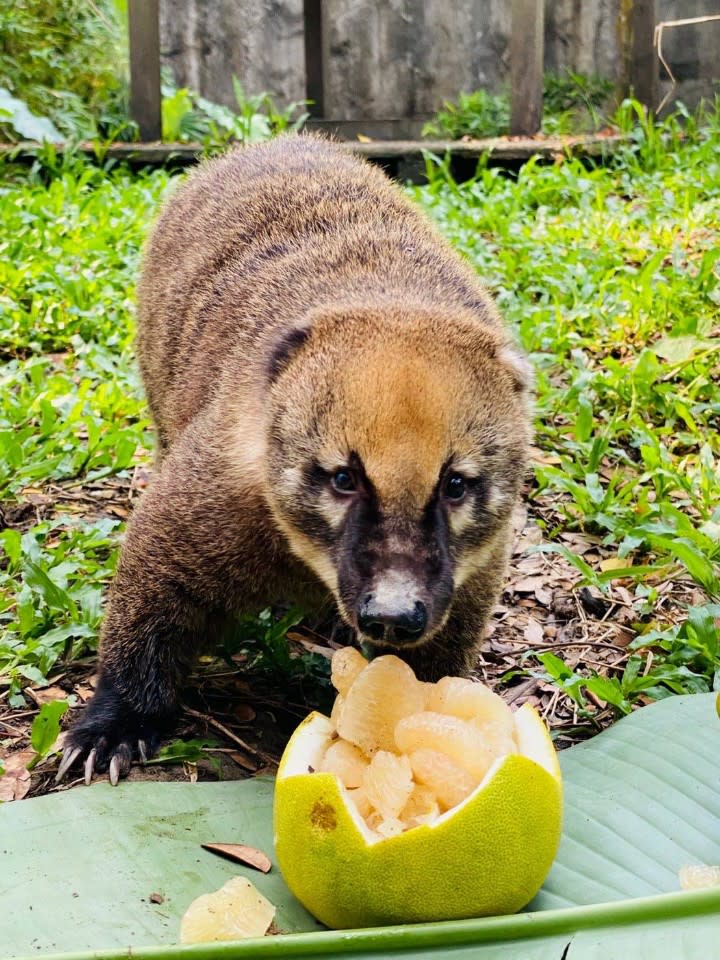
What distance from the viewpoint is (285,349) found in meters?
3.20

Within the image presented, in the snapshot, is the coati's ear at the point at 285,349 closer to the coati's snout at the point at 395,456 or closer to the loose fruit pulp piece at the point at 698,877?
the coati's snout at the point at 395,456

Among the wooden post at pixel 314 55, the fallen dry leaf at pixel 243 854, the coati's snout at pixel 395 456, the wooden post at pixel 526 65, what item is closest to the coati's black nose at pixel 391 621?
the coati's snout at pixel 395 456

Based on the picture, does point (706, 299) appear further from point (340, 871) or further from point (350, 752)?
point (340, 871)

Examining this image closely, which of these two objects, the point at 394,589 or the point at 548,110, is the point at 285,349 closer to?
the point at 394,589

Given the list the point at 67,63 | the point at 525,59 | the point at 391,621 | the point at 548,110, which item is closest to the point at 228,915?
the point at 391,621

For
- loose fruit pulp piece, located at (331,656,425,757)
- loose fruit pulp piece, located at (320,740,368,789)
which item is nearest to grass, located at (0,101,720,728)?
loose fruit pulp piece, located at (331,656,425,757)

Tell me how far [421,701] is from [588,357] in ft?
11.8

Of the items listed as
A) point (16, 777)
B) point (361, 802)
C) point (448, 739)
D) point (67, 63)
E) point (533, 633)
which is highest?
point (67, 63)

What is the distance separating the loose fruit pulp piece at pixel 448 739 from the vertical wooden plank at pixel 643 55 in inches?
355

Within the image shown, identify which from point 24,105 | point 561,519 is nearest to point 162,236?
point 561,519

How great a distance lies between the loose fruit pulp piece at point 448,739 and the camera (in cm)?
235

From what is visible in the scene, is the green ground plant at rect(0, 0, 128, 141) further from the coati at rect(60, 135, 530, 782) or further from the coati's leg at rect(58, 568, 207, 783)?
the coati's leg at rect(58, 568, 207, 783)

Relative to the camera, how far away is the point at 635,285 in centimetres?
629

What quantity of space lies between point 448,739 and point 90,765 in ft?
4.05
